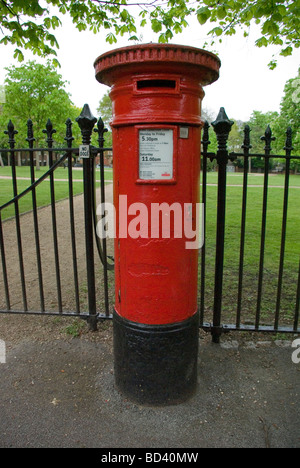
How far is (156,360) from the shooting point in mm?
2428

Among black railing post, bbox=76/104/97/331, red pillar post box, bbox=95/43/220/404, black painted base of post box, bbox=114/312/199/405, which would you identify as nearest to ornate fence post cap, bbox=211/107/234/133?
red pillar post box, bbox=95/43/220/404

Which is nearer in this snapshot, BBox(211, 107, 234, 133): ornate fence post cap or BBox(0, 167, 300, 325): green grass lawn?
BBox(211, 107, 234, 133): ornate fence post cap

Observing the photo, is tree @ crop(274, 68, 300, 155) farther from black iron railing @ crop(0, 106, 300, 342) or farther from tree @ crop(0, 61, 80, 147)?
black iron railing @ crop(0, 106, 300, 342)

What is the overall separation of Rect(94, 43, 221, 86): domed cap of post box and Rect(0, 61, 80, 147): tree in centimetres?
2888

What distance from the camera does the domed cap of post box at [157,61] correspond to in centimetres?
200

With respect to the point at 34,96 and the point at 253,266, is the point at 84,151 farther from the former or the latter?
A: the point at 34,96

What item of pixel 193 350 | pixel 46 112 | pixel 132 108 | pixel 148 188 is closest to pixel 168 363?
pixel 193 350

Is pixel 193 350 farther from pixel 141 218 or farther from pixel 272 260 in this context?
pixel 272 260

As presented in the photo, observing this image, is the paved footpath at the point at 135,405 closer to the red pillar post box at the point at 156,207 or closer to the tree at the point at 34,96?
the red pillar post box at the point at 156,207

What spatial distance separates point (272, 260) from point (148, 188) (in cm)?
448

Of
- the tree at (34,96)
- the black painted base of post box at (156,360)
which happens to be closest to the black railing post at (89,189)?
the black painted base of post box at (156,360)

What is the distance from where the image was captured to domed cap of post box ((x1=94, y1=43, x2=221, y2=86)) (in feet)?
6.57

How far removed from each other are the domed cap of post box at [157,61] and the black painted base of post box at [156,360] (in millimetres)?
1659

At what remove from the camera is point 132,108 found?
2.17 m
